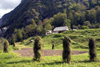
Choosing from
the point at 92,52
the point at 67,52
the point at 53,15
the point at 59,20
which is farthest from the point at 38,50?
the point at 53,15

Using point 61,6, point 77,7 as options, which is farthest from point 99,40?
point 61,6

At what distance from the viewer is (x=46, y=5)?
600 ft

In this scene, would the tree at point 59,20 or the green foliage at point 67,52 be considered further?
the tree at point 59,20

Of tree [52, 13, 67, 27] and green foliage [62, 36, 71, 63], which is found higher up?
tree [52, 13, 67, 27]

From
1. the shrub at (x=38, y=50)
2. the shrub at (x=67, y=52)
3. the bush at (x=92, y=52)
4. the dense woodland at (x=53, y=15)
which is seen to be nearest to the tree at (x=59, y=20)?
the dense woodland at (x=53, y=15)

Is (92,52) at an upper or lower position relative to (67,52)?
lower

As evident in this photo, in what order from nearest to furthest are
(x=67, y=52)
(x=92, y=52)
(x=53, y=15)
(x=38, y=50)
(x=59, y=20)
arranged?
1. (x=67, y=52)
2. (x=38, y=50)
3. (x=92, y=52)
4. (x=59, y=20)
5. (x=53, y=15)

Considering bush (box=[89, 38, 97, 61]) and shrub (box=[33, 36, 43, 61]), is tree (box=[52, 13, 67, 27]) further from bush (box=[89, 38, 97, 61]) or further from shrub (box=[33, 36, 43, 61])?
shrub (box=[33, 36, 43, 61])

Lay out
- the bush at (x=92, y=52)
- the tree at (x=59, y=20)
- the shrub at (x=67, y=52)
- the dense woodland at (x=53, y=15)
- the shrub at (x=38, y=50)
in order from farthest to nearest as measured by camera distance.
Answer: the tree at (x=59, y=20) → the dense woodland at (x=53, y=15) → the bush at (x=92, y=52) → the shrub at (x=38, y=50) → the shrub at (x=67, y=52)

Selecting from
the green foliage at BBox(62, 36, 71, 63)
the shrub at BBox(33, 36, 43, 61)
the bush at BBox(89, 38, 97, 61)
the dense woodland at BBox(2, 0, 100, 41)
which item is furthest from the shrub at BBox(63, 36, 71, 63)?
the dense woodland at BBox(2, 0, 100, 41)

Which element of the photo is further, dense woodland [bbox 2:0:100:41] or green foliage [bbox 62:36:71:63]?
dense woodland [bbox 2:0:100:41]

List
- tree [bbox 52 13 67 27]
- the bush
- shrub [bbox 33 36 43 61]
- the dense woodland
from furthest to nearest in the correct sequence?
1. tree [bbox 52 13 67 27]
2. the dense woodland
3. the bush
4. shrub [bbox 33 36 43 61]

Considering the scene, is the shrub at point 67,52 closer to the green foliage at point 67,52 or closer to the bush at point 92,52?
the green foliage at point 67,52

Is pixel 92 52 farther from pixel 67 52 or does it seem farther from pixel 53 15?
pixel 53 15
